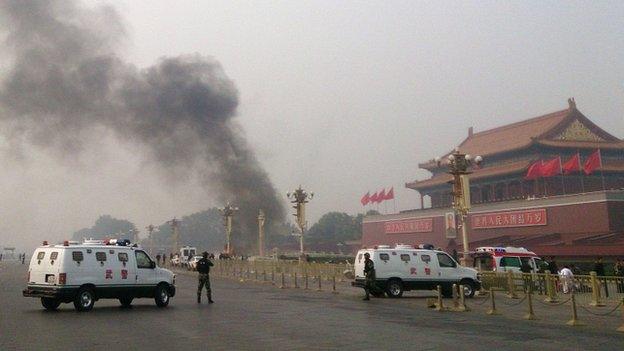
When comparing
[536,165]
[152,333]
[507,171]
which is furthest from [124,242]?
[507,171]

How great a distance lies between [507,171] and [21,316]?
175 feet

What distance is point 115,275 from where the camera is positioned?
55.2ft

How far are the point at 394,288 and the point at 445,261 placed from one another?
240 centimetres

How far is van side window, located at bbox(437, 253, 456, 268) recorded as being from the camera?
2248cm

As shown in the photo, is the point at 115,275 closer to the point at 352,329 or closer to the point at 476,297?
the point at 352,329

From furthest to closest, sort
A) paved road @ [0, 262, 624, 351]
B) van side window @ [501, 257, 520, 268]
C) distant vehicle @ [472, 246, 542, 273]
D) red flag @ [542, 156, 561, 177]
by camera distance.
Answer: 1. red flag @ [542, 156, 561, 177]
2. van side window @ [501, 257, 520, 268]
3. distant vehicle @ [472, 246, 542, 273]
4. paved road @ [0, 262, 624, 351]

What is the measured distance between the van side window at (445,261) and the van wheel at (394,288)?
1.91m

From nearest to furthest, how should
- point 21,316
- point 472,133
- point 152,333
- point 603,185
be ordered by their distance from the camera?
point 152,333 → point 21,316 → point 603,185 → point 472,133

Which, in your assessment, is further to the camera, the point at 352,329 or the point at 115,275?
the point at 115,275

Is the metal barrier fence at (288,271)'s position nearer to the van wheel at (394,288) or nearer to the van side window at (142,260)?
the van wheel at (394,288)

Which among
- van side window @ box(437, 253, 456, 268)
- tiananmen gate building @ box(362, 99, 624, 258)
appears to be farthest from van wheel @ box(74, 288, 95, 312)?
tiananmen gate building @ box(362, 99, 624, 258)

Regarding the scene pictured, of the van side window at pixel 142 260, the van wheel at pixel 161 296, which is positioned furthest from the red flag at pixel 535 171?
the van side window at pixel 142 260

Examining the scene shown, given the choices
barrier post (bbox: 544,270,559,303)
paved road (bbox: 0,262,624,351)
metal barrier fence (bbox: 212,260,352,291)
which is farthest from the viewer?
metal barrier fence (bbox: 212,260,352,291)

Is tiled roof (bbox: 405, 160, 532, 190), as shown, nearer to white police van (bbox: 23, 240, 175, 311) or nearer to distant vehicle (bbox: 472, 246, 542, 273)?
distant vehicle (bbox: 472, 246, 542, 273)
